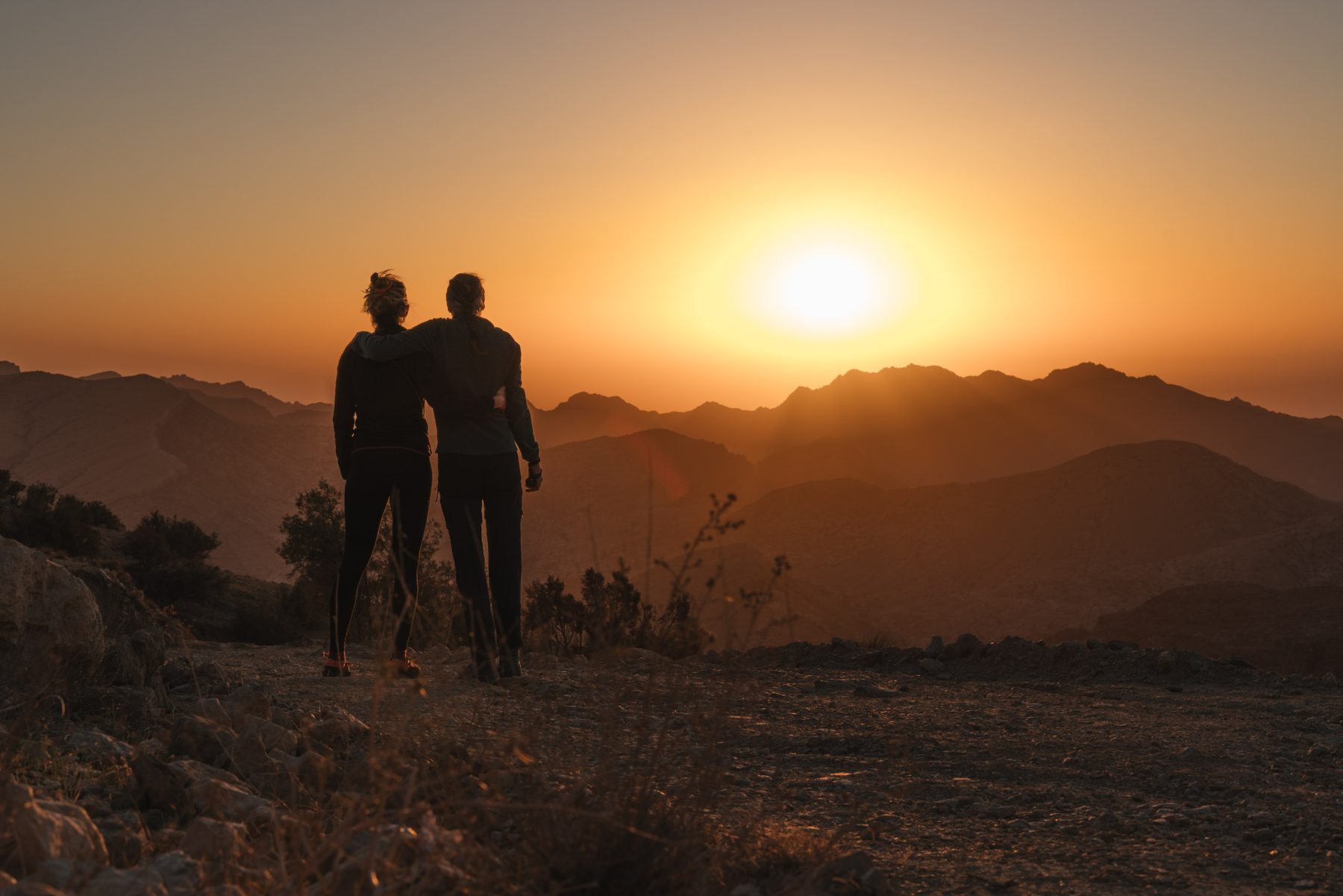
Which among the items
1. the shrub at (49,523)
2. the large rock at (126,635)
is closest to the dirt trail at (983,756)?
the large rock at (126,635)

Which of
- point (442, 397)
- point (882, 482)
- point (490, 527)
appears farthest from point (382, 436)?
point (882, 482)

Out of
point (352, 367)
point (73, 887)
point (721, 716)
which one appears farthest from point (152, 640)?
point (721, 716)

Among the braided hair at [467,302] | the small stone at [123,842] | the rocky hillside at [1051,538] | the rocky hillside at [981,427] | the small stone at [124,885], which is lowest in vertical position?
the small stone at [123,842]

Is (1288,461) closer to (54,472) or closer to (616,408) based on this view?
(616,408)

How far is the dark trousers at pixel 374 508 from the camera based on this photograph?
17.9ft

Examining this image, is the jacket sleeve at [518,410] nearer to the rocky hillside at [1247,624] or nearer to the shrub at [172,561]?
the shrub at [172,561]

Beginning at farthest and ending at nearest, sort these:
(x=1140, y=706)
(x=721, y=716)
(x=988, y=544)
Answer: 1. (x=988, y=544)
2. (x=1140, y=706)
3. (x=721, y=716)

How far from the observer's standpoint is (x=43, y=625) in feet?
13.9

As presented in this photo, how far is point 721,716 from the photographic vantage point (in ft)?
8.30

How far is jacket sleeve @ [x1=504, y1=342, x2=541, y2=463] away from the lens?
5.82 metres

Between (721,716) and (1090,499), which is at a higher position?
(1090,499)

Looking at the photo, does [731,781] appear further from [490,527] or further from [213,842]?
[490,527]

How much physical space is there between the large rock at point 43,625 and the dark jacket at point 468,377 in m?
1.82

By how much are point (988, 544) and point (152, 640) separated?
58327mm
